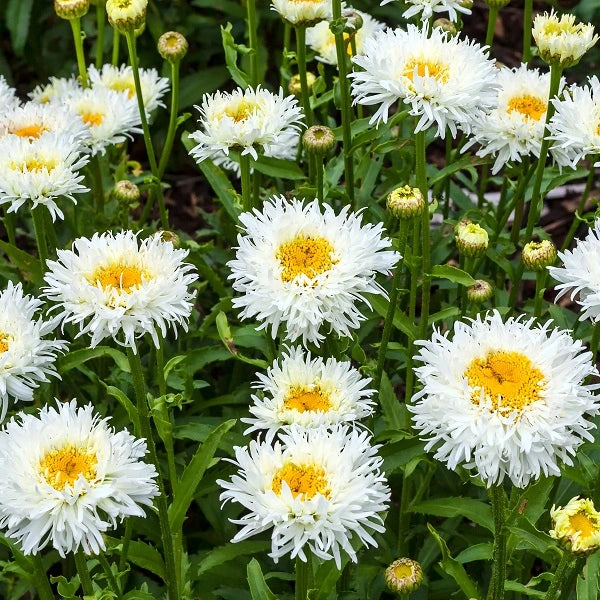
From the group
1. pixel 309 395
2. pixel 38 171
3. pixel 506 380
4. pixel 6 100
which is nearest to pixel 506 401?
pixel 506 380

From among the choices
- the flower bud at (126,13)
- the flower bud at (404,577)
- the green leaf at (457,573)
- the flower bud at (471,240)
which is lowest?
the flower bud at (404,577)

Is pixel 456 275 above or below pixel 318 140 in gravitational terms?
below

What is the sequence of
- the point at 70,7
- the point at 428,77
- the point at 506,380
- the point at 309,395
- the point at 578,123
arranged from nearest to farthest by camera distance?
the point at 506,380 < the point at 309,395 < the point at 428,77 < the point at 578,123 < the point at 70,7

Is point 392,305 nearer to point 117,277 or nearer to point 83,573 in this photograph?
point 117,277

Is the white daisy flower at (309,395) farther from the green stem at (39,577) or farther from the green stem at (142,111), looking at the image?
the green stem at (142,111)

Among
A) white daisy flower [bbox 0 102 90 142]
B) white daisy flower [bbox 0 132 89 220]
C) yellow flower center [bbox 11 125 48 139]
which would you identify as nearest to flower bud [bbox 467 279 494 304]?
white daisy flower [bbox 0 132 89 220]

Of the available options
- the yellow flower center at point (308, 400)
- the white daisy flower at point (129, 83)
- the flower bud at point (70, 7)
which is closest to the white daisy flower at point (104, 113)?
the white daisy flower at point (129, 83)
